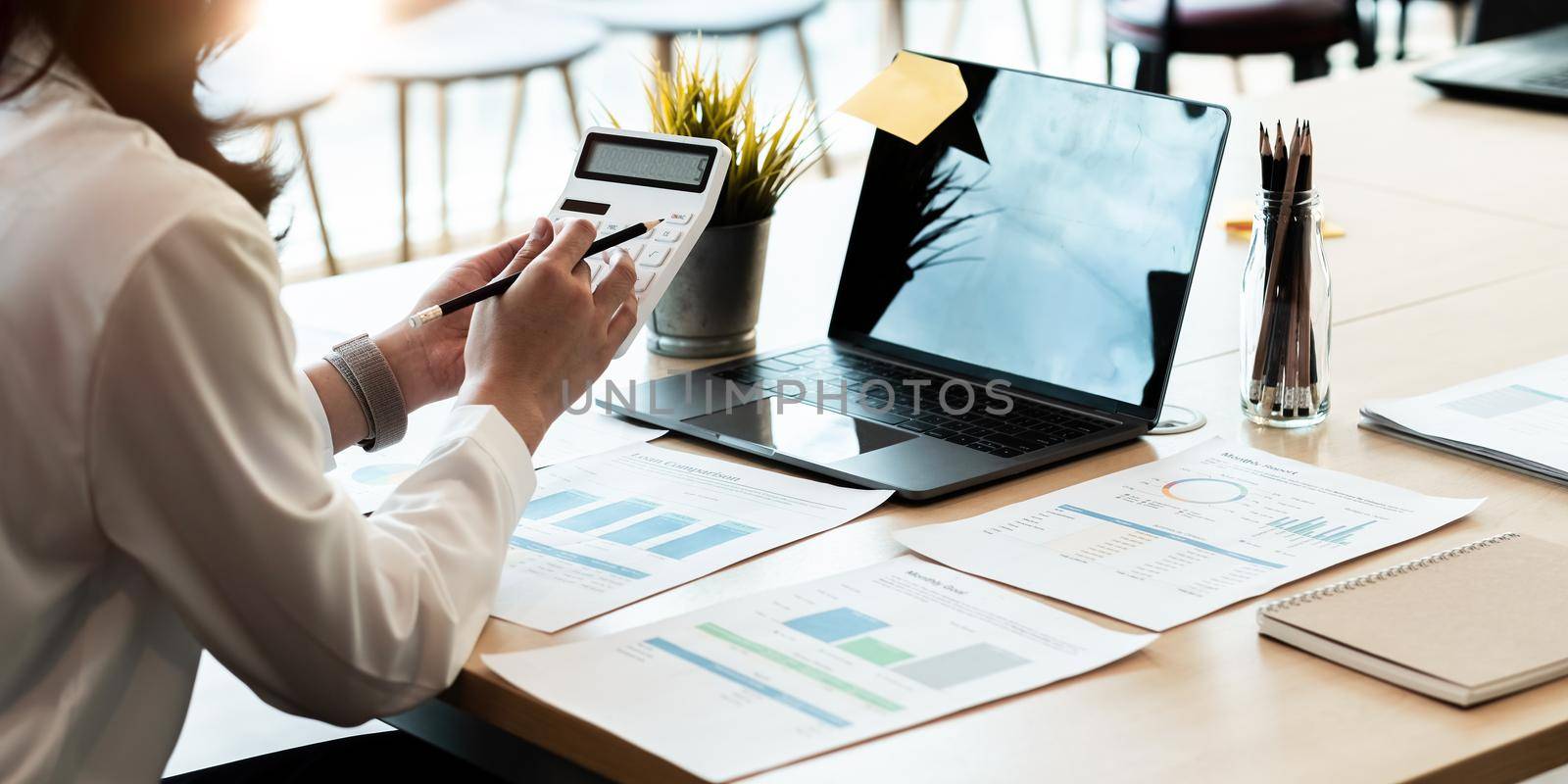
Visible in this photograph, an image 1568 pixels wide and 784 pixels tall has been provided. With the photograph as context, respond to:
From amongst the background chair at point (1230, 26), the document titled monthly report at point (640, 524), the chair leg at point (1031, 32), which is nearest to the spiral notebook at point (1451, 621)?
the document titled monthly report at point (640, 524)

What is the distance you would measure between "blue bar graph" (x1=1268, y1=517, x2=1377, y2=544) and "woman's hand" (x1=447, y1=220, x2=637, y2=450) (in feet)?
1.47

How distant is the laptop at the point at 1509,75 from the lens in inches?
85.7

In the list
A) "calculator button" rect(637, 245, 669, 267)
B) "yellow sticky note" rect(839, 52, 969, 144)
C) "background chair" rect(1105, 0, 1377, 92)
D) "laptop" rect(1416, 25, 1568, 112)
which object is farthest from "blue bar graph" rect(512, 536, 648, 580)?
"background chair" rect(1105, 0, 1377, 92)

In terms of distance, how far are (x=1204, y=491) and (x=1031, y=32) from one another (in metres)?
3.91

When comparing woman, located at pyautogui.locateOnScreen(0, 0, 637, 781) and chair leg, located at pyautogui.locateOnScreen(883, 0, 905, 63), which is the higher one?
woman, located at pyautogui.locateOnScreen(0, 0, 637, 781)

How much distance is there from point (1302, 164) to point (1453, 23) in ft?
14.9

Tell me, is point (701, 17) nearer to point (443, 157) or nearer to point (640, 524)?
point (443, 157)

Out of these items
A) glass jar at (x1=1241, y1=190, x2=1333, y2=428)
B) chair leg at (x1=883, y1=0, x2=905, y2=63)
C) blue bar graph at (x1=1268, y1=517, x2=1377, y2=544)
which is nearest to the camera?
blue bar graph at (x1=1268, y1=517, x2=1377, y2=544)

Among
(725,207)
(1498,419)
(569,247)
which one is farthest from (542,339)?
(1498,419)

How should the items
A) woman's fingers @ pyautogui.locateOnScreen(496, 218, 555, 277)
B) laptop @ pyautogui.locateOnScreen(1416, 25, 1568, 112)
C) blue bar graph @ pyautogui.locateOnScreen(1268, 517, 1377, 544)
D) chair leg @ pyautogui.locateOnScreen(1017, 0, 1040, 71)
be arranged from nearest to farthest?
blue bar graph @ pyautogui.locateOnScreen(1268, 517, 1377, 544) → woman's fingers @ pyautogui.locateOnScreen(496, 218, 555, 277) → laptop @ pyautogui.locateOnScreen(1416, 25, 1568, 112) → chair leg @ pyautogui.locateOnScreen(1017, 0, 1040, 71)

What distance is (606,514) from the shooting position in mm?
1080

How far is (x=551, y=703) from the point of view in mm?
822

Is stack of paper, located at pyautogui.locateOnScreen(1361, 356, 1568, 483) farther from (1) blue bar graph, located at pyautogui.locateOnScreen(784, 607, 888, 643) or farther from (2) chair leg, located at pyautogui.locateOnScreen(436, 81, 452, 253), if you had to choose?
(2) chair leg, located at pyautogui.locateOnScreen(436, 81, 452, 253)

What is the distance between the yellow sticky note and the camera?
1351 millimetres
